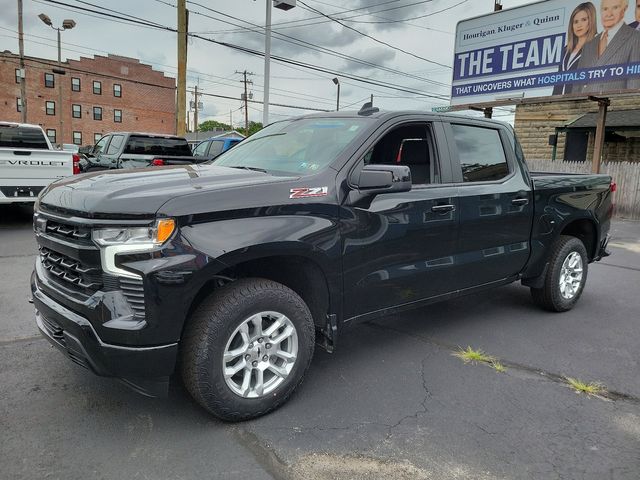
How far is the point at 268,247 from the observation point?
2838 mm

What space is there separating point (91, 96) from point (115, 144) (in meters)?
43.2

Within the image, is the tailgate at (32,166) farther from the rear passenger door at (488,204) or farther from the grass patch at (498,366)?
the grass patch at (498,366)

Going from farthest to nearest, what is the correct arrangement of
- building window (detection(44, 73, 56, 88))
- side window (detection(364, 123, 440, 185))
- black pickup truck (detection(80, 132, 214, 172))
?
building window (detection(44, 73, 56, 88)) → black pickup truck (detection(80, 132, 214, 172)) → side window (detection(364, 123, 440, 185))

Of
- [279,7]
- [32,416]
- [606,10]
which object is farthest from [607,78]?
[32,416]

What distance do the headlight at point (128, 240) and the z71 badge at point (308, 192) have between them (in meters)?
0.77

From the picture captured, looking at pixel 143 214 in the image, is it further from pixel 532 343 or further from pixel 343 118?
pixel 532 343

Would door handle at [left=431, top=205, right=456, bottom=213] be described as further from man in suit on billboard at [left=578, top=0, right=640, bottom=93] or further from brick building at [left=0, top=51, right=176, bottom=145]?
brick building at [left=0, top=51, right=176, bottom=145]

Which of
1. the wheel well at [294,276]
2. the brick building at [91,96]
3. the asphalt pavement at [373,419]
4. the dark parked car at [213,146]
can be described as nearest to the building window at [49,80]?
the brick building at [91,96]

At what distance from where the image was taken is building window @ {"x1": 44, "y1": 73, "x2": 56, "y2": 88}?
4688cm

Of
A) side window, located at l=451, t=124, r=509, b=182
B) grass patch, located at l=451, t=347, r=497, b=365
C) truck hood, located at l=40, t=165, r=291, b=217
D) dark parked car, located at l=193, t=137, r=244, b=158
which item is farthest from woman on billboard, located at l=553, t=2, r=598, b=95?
truck hood, located at l=40, t=165, r=291, b=217

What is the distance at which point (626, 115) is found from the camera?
16781 millimetres

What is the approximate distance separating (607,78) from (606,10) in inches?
72.8

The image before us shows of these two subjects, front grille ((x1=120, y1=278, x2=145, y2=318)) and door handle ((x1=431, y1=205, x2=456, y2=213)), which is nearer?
front grille ((x1=120, y1=278, x2=145, y2=318))

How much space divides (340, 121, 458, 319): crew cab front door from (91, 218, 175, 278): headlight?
44.9 inches
